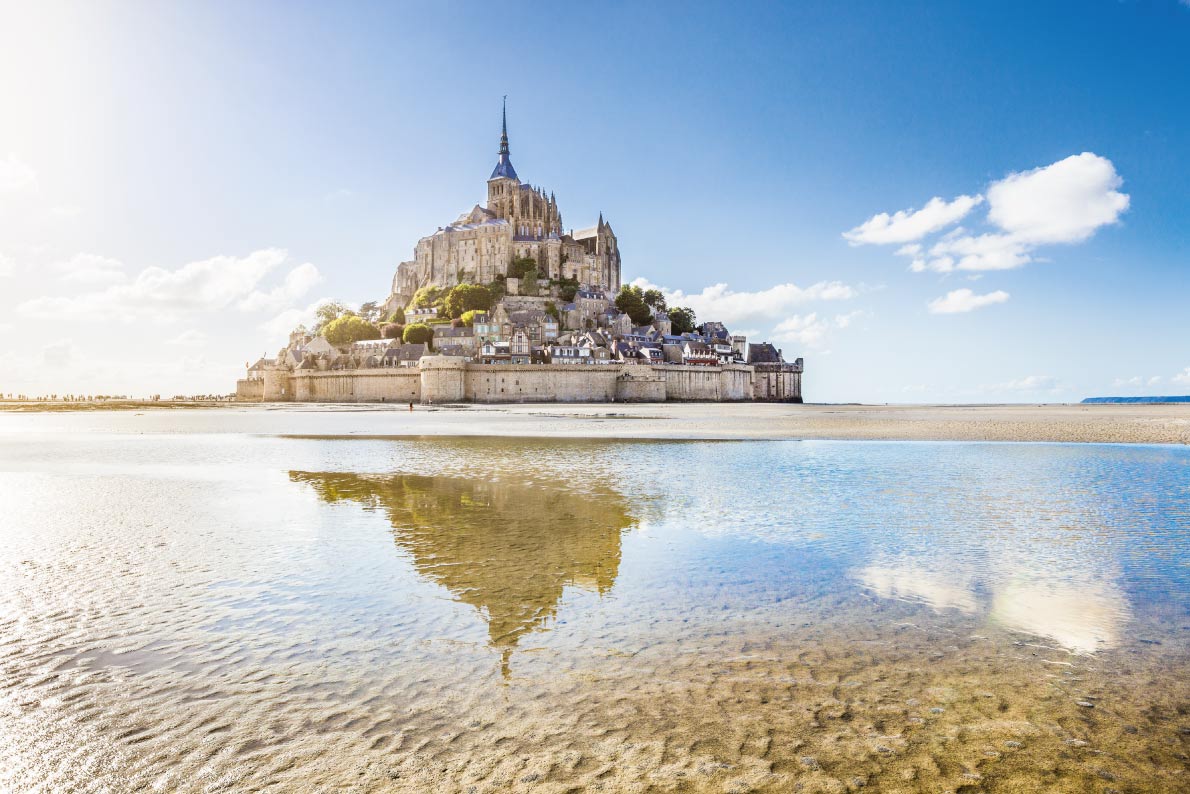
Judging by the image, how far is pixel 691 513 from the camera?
9.38 m

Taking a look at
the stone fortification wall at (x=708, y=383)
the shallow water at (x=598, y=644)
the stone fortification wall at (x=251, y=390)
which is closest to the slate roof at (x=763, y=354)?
the stone fortification wall at (x=708, y=383)

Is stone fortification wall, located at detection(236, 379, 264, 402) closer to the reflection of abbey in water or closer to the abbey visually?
the abbey

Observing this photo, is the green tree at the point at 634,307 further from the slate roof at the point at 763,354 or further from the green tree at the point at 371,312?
the green tree at the point at 371,312

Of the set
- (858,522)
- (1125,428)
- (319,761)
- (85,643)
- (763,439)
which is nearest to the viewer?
(319,761)

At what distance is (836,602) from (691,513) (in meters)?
3.95

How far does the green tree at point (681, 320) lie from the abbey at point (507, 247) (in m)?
9.06

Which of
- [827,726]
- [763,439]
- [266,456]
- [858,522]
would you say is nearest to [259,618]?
[827,726]

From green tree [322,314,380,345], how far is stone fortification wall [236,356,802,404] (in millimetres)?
7938

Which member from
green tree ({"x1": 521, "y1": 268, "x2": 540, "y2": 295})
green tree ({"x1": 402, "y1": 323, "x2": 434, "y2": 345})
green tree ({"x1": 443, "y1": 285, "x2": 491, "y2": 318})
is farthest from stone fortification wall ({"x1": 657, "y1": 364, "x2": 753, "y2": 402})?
green tree ({"x1": 402, "y1": 323, "x2": 434, "y2": 345})

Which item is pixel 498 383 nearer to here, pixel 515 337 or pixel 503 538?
pixel 515 337

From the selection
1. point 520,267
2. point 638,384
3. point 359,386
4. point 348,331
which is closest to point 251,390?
point 348,331

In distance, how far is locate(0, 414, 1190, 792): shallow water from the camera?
121 inches

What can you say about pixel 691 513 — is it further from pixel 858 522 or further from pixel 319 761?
pixel 319 761

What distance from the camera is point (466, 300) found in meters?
83.6
